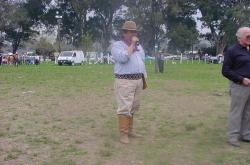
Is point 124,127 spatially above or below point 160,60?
below

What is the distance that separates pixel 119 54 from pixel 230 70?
1.61 metres

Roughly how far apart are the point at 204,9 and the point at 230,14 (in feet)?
16.9

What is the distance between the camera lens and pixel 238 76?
23.2 ft

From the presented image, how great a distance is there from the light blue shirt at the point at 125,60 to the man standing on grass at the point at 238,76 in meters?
1.26

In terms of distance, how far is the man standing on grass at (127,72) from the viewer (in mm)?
7363

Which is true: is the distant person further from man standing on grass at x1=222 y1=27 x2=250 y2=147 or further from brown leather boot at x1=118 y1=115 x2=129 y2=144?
man standing on grass at x1=222 y1=27 x2=250 y2=147

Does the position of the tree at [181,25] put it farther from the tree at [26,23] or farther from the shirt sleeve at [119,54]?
the shirt sleeve at [119,54]

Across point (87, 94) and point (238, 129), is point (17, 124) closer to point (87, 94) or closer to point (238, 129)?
point (238, 129)

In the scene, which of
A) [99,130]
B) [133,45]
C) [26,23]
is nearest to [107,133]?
[99,130]

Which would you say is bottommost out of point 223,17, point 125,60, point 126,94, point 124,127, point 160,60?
point 124,127

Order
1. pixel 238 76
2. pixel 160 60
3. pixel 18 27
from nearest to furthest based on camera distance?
pixel 238 76 → pixel 160 60 → pixel 18 27

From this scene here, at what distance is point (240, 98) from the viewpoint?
7199 millimetres

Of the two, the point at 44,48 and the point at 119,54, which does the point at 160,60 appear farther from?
the point at 44,48

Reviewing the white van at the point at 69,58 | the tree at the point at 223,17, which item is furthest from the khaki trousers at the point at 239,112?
the tree at the point at 223,17
